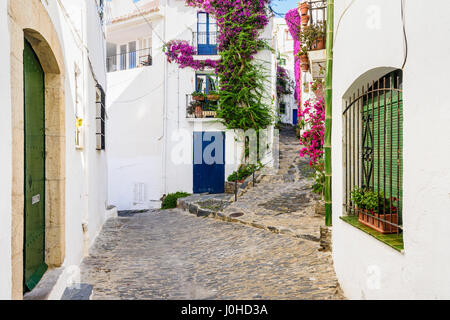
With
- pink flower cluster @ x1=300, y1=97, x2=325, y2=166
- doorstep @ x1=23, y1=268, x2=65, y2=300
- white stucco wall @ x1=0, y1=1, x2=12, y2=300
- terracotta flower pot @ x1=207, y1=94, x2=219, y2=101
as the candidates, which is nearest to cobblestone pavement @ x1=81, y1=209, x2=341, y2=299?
doorstep @ x1=23, y1=268, x2=65, y2=300

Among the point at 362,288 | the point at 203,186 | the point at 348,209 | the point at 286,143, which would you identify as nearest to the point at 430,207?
the point at 362,288

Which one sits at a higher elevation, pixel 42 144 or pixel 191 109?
pixel 191 109

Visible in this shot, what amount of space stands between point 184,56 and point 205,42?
0.96 meters

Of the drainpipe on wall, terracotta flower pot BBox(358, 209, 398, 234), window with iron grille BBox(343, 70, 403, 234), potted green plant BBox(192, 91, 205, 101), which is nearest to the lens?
terracotta flower pot BBox(358, 209, 398, 234)

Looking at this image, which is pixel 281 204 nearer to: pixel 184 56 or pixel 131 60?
pixel 184 56

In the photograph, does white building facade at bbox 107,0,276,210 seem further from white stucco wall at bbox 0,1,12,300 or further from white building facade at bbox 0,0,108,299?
white stucco wall at bbox 0,1,12,300

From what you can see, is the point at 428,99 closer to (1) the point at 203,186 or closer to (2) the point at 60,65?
(2) the point at 60,65

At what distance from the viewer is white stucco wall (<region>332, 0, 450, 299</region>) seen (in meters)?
2.44

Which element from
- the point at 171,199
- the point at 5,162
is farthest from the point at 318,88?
the point at 171,199

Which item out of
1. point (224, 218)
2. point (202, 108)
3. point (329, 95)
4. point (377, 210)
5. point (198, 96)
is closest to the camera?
point (377, 210)

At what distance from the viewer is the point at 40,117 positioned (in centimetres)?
396

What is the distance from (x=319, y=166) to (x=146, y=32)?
12167 mm

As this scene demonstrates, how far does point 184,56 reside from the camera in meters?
15.7

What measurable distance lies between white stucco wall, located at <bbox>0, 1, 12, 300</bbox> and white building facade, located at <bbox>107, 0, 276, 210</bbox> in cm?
1260
